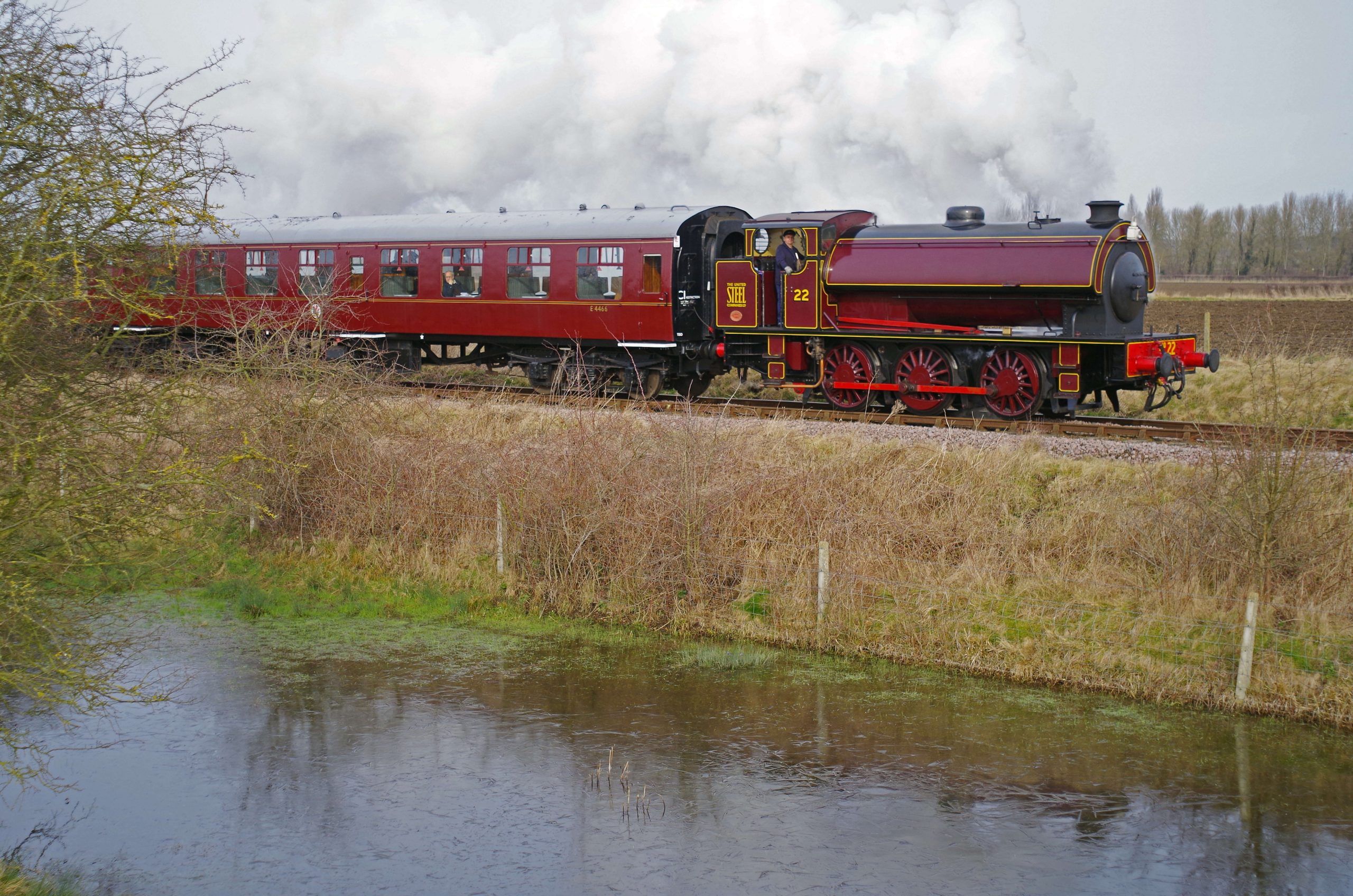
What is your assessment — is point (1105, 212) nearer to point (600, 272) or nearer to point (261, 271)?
point (600, 272)

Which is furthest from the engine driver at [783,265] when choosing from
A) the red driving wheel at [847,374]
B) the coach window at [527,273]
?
the coach window at [527,273]

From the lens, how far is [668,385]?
786 inches

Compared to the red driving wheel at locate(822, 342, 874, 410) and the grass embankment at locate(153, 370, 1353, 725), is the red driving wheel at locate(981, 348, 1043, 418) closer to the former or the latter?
the red driving wheel at locate(822, 342, 874, 410)

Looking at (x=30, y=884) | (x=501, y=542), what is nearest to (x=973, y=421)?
(x=501, y=542)

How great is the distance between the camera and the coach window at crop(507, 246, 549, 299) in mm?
18984

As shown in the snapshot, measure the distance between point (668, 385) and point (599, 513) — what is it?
9031mm

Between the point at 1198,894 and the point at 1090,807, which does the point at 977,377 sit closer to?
the point at 1090,807

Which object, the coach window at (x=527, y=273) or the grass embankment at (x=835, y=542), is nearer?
the grass embankment at (x=835, y=542)

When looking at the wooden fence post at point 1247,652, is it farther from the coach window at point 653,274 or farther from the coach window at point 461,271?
the coach window at point 461,271

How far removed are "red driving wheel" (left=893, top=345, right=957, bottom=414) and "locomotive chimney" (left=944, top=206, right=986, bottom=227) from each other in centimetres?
193

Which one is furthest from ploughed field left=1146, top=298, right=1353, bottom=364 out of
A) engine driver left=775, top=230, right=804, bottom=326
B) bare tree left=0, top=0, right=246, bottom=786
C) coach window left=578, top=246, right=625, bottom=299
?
bare tree left=0, top=0, right=246, bottom=786

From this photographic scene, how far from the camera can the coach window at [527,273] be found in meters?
19.0

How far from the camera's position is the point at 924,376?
16.2m

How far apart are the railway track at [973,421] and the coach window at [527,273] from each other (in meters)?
→ 2.16
